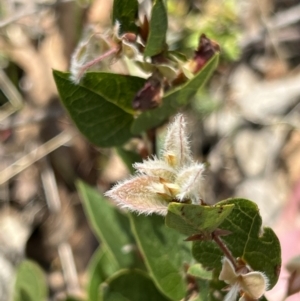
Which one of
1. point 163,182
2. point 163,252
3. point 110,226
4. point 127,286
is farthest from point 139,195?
point 110,226

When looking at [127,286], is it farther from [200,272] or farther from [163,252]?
[200,272]

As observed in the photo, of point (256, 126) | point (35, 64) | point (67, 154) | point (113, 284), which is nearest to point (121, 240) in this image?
point (113, 284)

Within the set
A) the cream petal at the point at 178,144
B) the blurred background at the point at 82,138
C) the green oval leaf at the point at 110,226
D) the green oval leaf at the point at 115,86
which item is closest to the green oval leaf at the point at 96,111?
the green oval leaf at the point at 115,86

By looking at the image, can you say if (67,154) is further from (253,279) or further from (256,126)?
(253,279)

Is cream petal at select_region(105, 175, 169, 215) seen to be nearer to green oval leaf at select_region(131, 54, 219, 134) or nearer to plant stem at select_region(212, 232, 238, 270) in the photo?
plant stem at select_region(212, 232, 238, 270)

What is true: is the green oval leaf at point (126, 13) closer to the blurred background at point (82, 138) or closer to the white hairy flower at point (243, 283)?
the white hairy flower at point (243, 283)
